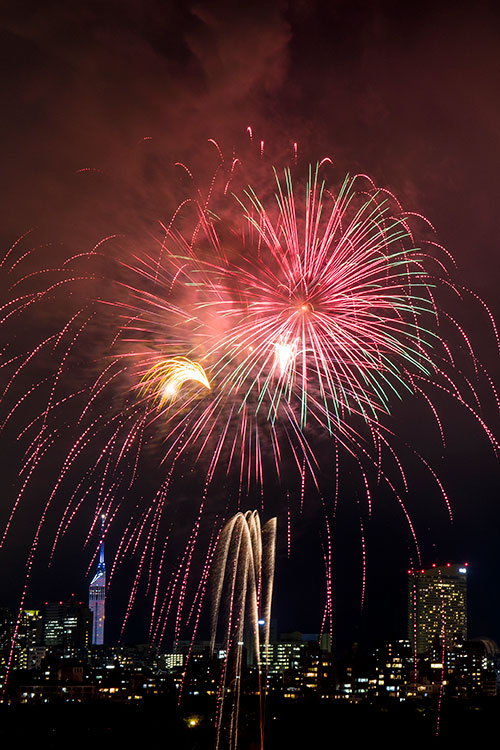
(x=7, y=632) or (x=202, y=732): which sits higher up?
(x=7, y=632)

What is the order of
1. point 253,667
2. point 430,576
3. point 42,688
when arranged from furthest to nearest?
point 430,576, point 253,667, point 42,688

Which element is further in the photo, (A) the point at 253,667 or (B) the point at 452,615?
(B) the point at 452,615

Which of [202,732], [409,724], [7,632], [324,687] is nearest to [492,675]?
[324,687]

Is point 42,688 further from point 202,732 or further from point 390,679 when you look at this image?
point 390,679

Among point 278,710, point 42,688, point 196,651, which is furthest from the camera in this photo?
point 196,651

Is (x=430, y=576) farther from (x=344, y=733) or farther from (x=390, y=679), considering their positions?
(x=344, y=733)

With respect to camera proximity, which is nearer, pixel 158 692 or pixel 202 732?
pixel 202 732

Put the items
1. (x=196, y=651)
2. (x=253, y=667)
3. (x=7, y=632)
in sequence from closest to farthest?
(x=253, y=667) → (x=7, y=632) → (x=196, y=651)

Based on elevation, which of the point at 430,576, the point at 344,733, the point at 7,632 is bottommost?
the point at 344,733

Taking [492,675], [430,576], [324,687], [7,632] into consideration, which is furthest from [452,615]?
[7,632]
